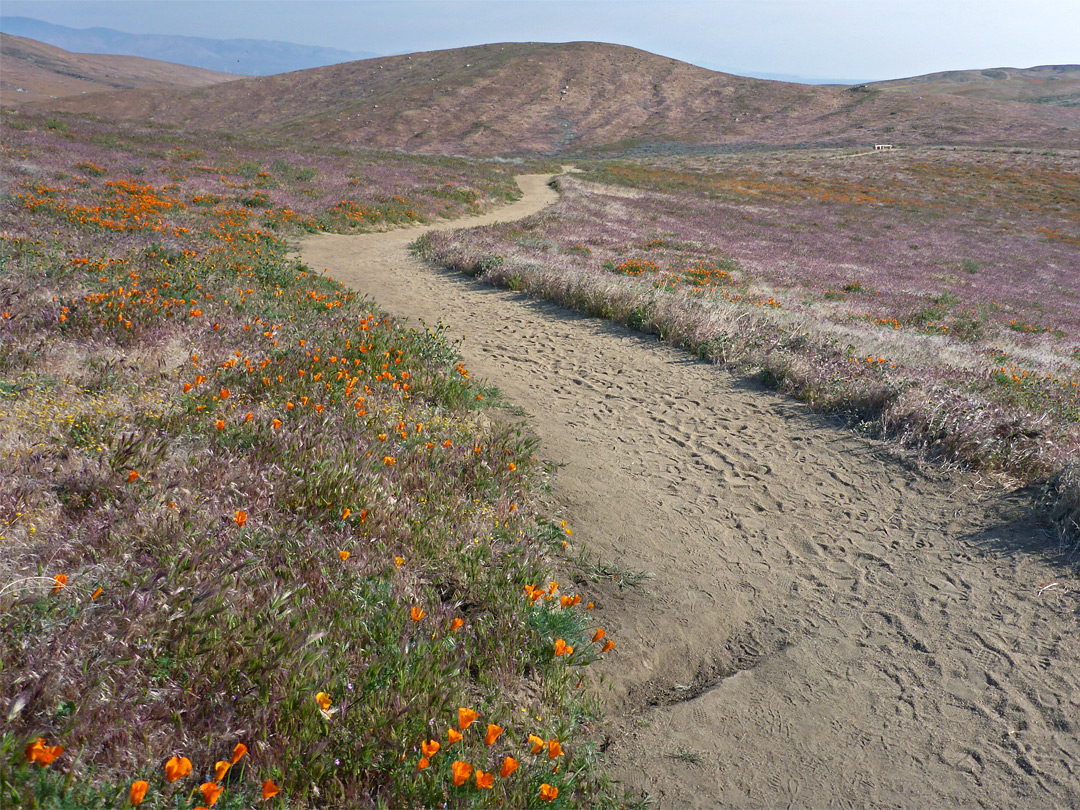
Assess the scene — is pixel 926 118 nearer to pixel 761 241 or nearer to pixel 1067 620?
pixel 761 241

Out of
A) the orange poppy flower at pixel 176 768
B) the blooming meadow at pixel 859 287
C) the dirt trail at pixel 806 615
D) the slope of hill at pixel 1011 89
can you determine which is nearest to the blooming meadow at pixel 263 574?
the orange poppy flower at pixel 176 768

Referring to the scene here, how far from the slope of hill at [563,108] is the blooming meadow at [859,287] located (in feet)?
136

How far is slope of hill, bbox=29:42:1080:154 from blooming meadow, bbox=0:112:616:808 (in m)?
76.5

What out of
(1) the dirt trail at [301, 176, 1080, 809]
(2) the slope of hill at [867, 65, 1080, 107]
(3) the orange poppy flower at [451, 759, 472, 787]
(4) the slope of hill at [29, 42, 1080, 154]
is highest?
(2) the slope of hill at [867, 65, 1080, 107]

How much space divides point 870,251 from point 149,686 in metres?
31.8

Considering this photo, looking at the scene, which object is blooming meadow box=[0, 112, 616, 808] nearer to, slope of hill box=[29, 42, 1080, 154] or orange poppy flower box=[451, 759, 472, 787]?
orange poppy flower box=[451, 759, 472, 787]

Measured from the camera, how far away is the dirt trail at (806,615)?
3.37 meters

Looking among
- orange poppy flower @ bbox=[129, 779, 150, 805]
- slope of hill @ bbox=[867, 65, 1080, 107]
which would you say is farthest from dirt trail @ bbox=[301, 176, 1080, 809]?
slope of hill @ bbox=[867, 65, 1080, 107]

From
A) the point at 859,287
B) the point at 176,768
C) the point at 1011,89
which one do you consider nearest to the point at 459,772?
the point at 176,768

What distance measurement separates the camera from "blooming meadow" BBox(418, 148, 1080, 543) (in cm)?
720

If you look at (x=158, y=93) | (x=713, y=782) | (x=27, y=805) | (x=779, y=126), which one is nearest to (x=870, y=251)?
(x=713, y=782)

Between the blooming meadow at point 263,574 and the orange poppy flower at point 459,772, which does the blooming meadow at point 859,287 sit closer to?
the blooming meadow at point 263,574

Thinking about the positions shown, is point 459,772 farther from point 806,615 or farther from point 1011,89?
point 1011,89

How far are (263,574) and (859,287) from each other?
2118cm
